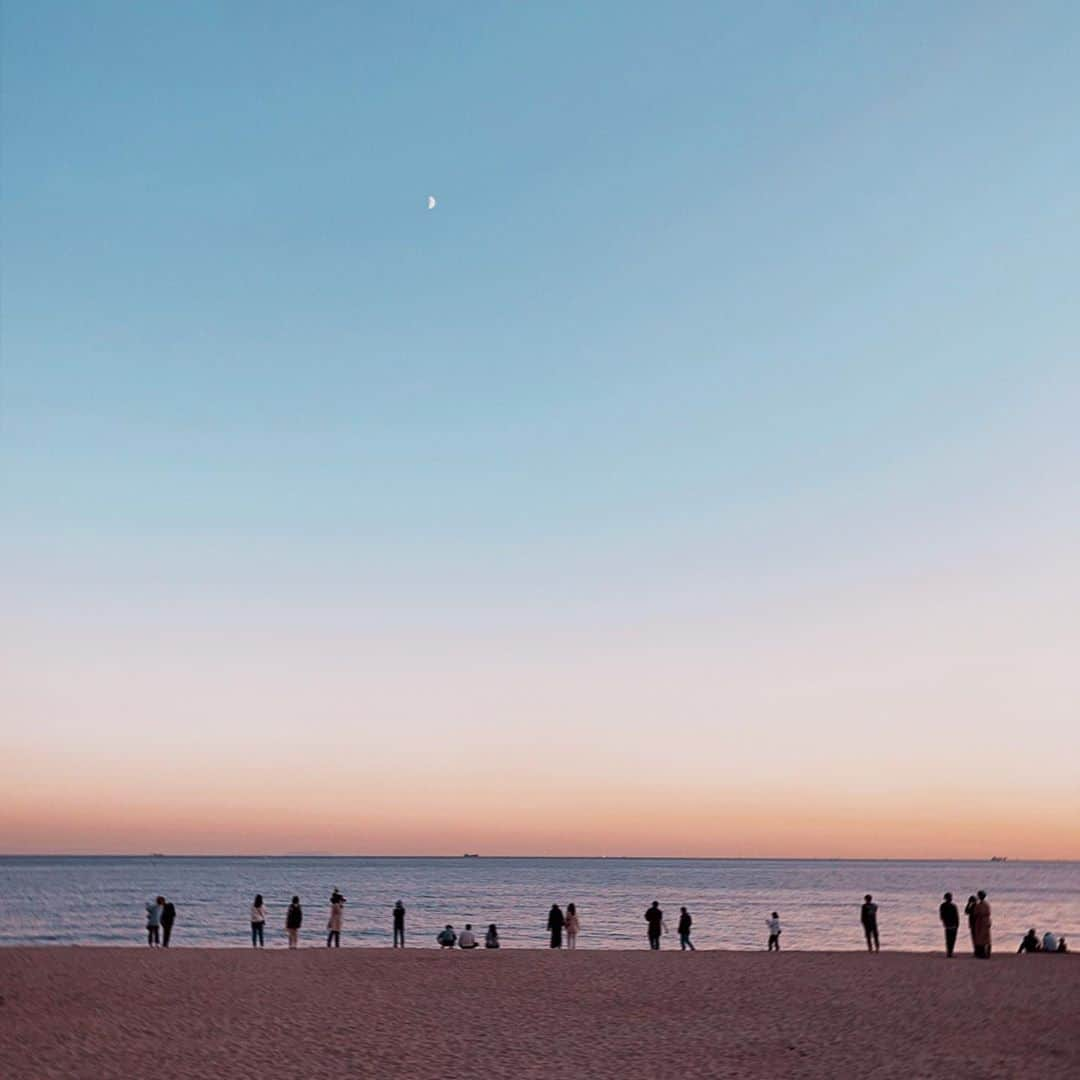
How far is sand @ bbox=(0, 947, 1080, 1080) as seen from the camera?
51.6ft

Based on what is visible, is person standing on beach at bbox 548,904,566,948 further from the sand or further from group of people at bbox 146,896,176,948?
group of people at bbox 146,896,176,948

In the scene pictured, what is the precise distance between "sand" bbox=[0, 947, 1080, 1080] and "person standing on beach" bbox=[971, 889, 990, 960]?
458mm

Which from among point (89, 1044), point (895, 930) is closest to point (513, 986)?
point (89, 1044)

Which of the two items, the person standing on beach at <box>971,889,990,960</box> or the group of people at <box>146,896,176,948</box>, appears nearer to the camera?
the person standing on beach at <box>971,889,990,960</box>

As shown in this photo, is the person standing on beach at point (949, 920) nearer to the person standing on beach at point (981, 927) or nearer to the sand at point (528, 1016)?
the person standing on beach at point (981, 927)

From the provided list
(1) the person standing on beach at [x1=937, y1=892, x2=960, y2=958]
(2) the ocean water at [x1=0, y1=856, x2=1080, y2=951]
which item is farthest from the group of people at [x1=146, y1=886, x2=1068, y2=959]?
(2) the ocean water at [x1=0, y1=856, x2=1080, y2=951]

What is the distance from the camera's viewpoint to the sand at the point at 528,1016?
51.6ft

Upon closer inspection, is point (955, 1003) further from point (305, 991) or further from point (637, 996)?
point (305, 991)

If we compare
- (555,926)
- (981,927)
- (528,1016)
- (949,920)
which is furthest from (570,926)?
(528,1016)

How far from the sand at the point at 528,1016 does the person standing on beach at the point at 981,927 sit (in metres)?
0.46

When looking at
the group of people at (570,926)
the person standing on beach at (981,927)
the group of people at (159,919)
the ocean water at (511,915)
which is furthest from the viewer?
the ocean water at (511,915)

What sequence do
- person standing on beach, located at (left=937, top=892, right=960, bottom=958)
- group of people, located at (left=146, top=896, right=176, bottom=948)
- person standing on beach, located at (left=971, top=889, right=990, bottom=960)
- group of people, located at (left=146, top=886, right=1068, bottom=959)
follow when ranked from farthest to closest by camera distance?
group of people, located at (left=146, top=896, right=176, bottom=948) → group of people, located at (left=146, top=886, right=1068, bottom=959) → person standing on beach, located at (left=971, top=889, right=990, bottom=960) → person standing on beach, located at (left=937, top=892, right=960, bottom=958)

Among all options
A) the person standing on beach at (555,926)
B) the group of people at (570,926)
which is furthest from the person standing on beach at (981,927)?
the person standing on beach at (555,926)

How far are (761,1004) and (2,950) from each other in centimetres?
2138
